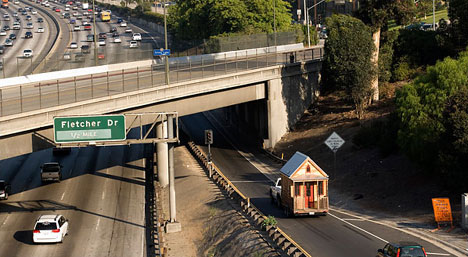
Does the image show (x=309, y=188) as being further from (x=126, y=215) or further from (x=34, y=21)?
(x=34, y=21)

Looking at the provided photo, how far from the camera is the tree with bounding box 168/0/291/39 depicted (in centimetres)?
11325

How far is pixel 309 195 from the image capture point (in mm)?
41281

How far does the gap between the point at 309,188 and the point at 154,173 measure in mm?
24621

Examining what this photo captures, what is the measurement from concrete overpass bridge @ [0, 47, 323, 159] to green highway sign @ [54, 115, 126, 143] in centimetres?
303

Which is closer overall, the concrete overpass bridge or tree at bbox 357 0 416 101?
the concrete overpass bridge

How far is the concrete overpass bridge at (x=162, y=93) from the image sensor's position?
48.1 meters

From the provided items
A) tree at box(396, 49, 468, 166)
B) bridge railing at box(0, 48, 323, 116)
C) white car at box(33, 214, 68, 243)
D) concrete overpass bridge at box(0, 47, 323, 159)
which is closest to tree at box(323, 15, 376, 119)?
concrete overpass bridge at box(0, 47, 323, 159)

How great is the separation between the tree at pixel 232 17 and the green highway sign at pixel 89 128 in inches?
2646

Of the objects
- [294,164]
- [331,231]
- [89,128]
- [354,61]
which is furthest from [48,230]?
[354,61]

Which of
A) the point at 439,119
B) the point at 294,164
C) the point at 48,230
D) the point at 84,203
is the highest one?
the point at 439,119

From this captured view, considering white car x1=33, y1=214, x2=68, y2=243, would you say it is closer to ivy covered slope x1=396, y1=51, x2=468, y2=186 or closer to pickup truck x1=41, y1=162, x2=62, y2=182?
pickup truck x1=41, y1=162, x2=62, y2=182

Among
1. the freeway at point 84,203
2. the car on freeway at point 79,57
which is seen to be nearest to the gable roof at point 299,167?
the freeway at point 84,203

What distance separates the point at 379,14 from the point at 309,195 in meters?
33.7

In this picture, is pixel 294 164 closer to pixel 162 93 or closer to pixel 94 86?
pixel 162 93
